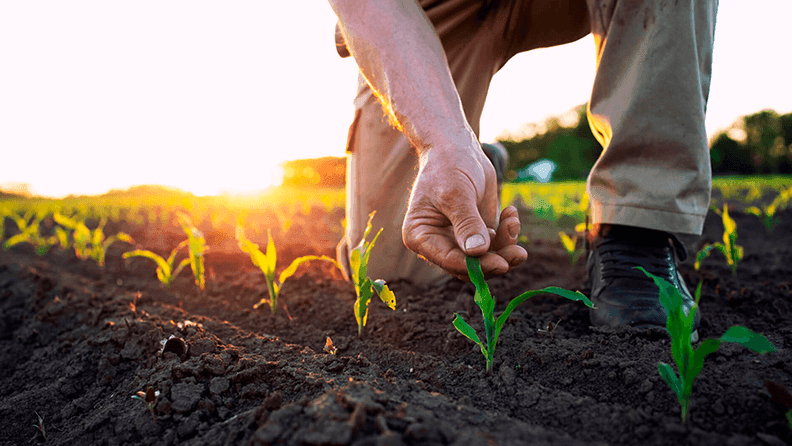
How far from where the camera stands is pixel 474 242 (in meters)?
1.12

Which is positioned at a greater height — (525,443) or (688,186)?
(688,186)

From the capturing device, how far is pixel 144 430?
3.24ft

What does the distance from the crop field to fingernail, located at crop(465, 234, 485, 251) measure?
89 mm

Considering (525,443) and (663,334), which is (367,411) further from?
(663,334)

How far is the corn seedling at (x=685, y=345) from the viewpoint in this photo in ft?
2.65

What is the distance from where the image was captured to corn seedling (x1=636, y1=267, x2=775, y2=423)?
807 mm

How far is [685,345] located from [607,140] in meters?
1.09

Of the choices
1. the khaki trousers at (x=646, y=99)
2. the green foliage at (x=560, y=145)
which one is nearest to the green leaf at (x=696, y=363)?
the khaki trousers at (x=646, y=99)

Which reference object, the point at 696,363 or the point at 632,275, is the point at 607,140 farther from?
the point at 696,363

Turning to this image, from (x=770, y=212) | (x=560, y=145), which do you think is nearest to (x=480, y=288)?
(x=770, y=212)

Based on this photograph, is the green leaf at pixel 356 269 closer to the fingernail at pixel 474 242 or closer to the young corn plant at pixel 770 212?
the fingernail at pixel 474 242

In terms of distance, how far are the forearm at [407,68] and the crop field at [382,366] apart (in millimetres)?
446

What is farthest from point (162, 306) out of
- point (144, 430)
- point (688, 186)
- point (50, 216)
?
point (50, 216)

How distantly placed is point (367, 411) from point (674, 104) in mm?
1519
